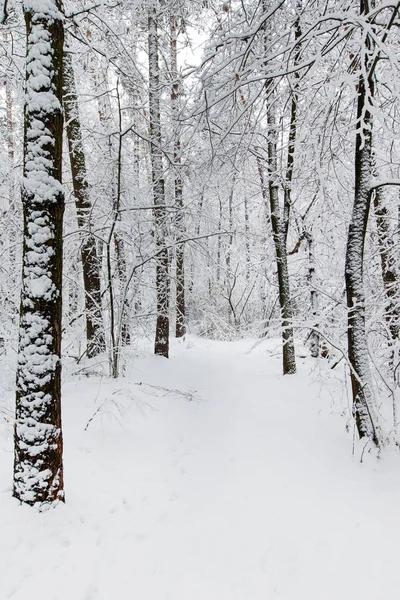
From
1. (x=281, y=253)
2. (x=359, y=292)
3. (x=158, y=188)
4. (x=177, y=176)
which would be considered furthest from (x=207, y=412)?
(x=158, y=188)

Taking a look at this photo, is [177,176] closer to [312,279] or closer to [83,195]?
[83,195]

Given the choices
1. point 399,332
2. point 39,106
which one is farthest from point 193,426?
point 39,106

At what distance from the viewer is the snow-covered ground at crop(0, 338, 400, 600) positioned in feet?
9.12

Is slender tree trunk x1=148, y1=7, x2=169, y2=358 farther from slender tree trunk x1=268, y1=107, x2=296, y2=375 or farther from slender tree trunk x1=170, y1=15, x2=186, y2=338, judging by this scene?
slender tree trunk x1=268, y1=107, x2=296, y2=375

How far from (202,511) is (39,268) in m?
2.89

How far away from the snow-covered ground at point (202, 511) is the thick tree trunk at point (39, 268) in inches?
17.9

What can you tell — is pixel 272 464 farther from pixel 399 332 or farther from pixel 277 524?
pixel 399 332

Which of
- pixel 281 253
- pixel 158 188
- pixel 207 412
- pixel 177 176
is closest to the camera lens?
pixel 207 412

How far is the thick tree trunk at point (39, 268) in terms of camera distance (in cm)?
309

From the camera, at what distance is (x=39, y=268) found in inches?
122

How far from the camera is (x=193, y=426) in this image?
19.4 ft

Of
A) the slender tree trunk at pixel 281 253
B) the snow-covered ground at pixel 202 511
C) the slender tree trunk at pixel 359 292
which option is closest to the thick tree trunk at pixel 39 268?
the snow-covered ground at pixel 202 511

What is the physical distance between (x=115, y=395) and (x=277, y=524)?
295 centimetres

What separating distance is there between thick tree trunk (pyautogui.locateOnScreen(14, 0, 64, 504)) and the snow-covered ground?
0.45 meters
